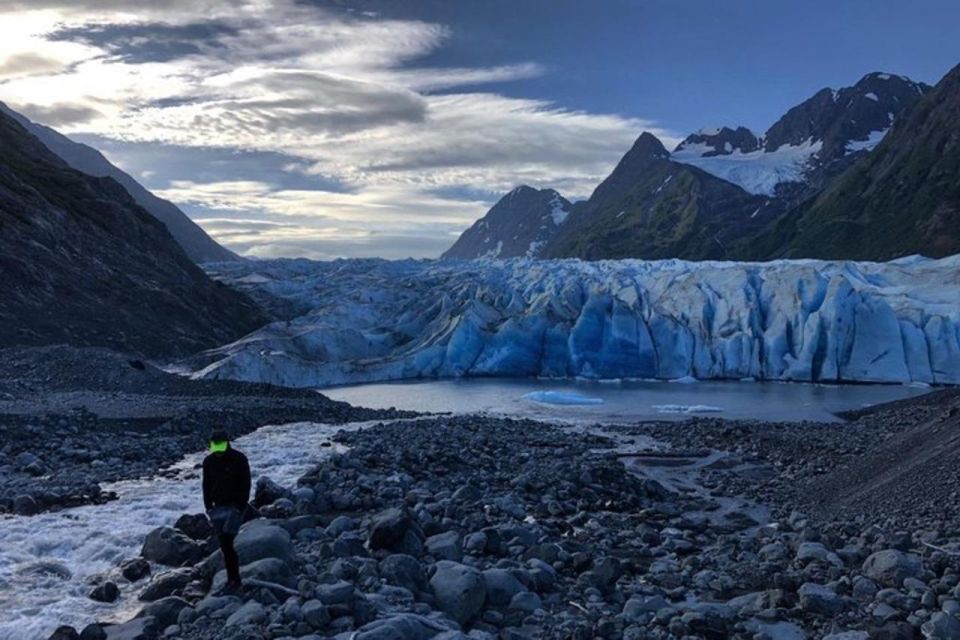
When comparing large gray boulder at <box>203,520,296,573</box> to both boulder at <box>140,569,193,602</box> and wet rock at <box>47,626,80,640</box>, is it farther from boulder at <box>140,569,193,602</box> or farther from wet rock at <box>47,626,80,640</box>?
wet rock at <box>47,626,80,640</box>

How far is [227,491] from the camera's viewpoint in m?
8.28

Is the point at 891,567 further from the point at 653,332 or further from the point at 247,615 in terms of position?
the point at 653,332

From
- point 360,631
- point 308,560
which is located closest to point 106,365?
point 308,560

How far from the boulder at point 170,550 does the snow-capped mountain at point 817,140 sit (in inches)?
5745

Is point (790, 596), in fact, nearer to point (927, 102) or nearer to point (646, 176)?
point (927, 102)

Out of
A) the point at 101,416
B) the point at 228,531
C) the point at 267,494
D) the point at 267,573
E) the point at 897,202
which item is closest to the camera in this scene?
the point at 228,531

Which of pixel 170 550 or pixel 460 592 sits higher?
pixel 460 592

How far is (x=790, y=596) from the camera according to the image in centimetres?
905

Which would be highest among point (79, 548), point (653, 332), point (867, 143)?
point (867, 143)

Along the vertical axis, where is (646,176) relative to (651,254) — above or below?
above

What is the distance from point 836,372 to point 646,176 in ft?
491

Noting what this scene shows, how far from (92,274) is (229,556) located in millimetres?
42299

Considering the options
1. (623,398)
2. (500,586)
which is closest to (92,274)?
(623,398)

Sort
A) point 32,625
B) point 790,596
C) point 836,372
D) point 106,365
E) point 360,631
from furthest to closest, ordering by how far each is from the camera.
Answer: point 836,372 → point 106,365 → point 790,596 → point 32,625 → point 360,631
